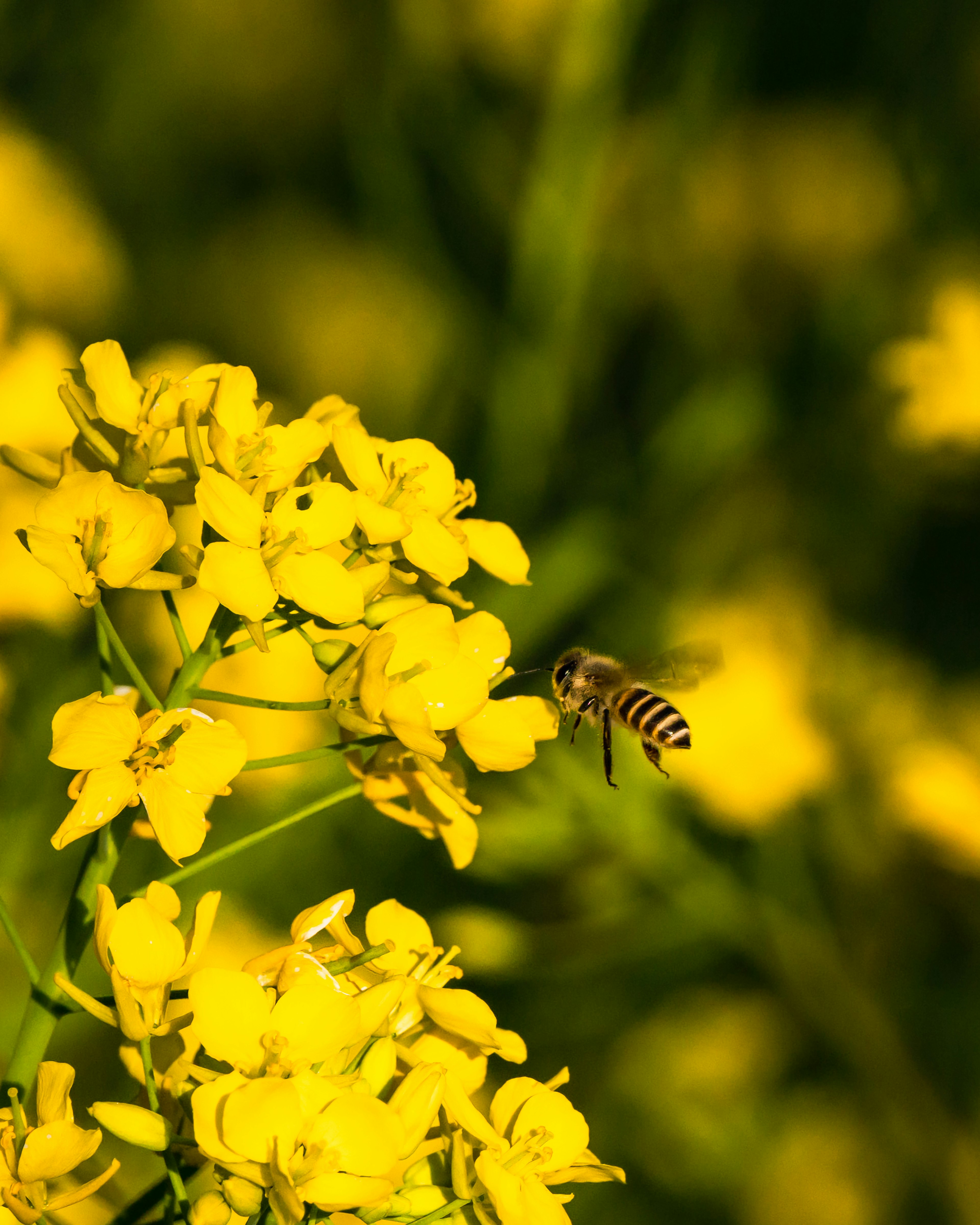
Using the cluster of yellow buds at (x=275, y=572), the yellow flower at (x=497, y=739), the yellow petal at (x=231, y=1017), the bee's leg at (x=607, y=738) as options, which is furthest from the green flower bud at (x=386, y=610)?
the bee's leg at (x=607, y=738)

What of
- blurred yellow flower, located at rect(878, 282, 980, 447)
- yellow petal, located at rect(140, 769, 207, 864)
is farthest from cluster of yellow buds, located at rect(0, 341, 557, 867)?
blurred yellow flower, located at rect(878, 282, 980, 447)

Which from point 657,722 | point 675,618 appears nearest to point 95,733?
point 657,722

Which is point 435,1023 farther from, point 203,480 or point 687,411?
point 687,411

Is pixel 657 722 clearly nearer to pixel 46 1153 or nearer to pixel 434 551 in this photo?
pixel 434 551

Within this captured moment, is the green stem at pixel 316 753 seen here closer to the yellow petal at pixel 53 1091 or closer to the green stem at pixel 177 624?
the green stem at pixel 177 624

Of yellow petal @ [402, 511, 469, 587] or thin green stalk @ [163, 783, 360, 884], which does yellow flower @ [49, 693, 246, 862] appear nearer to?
thin green stalk @ [163, 783, 360, 884]

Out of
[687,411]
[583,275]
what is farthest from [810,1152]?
[583,275]
